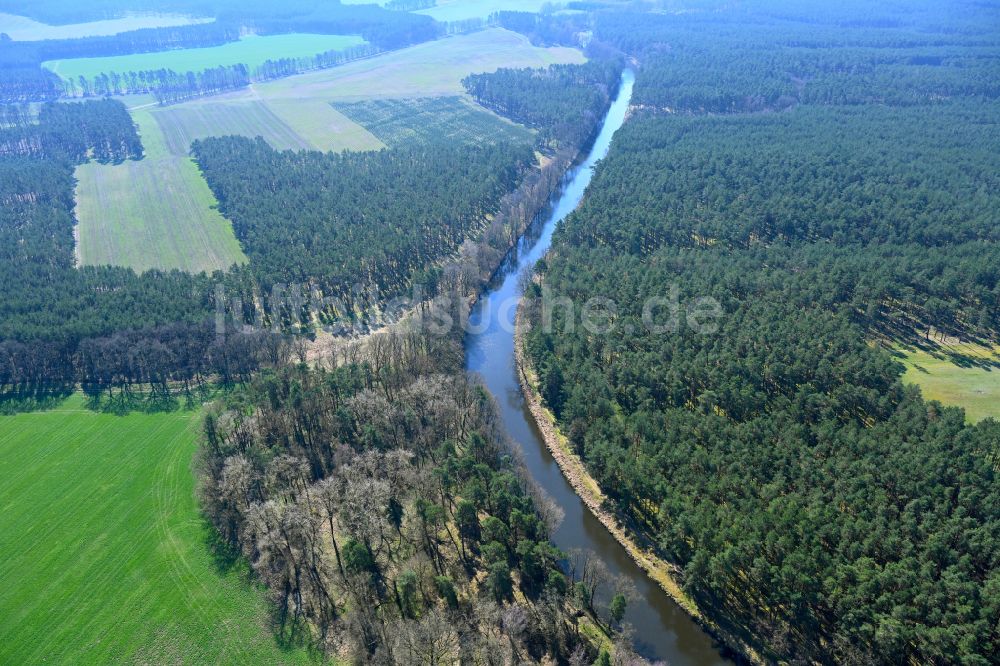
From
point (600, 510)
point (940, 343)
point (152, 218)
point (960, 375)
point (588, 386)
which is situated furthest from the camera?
point (152, 218)

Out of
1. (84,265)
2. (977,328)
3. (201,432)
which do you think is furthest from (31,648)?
(977,328)

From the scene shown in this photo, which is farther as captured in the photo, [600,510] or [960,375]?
[960,375]

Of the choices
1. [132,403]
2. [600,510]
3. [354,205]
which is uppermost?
[354,205]

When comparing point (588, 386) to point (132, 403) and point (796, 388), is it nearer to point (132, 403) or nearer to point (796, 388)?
point (796, 388)

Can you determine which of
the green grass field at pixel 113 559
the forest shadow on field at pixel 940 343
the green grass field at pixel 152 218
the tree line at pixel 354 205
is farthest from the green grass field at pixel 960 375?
the green grass field at pixel 152 218

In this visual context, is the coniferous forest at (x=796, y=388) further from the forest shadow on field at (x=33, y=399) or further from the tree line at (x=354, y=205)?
the forest shadow on field at (x=33, y=399)

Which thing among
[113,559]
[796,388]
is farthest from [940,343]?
[113,559]
